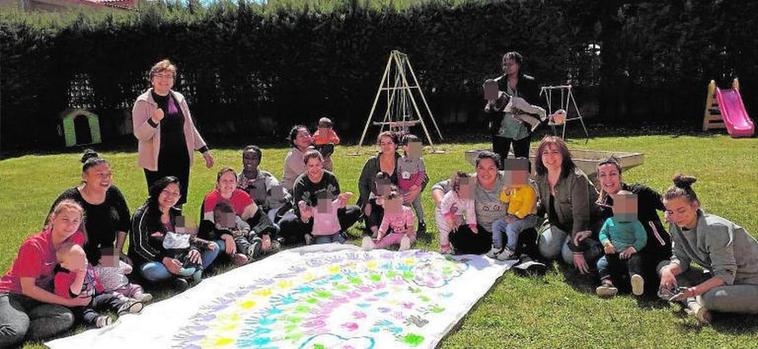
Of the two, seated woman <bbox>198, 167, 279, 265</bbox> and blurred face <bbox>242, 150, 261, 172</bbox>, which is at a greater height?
blurred face <bbox>242, 150, 261, 172</bbox>

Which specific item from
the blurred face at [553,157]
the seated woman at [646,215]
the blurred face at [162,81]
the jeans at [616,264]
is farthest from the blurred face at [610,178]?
the blurred face at [162,81]

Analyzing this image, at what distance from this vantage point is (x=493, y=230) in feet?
19.0

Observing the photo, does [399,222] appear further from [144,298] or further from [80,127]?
[80,127]

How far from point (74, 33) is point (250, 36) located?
4.39m

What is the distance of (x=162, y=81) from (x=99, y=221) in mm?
1531

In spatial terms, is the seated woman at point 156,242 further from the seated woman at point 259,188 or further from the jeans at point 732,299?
the jeans at point 732,299

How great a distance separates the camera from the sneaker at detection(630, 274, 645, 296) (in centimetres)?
453

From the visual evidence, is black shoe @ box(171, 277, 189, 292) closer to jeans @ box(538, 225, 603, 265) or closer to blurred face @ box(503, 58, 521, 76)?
jeans @ box(538, 225, 603, 265)

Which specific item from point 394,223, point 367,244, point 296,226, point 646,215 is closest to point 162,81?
point 296,226

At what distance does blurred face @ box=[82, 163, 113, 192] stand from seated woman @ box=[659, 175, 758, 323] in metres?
4.06

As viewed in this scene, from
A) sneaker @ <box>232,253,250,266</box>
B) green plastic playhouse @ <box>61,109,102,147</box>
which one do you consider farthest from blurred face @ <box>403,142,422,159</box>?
green plastic playhouse @ <box>61,109,102,147</box>

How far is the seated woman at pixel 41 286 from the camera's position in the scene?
419 centimetres

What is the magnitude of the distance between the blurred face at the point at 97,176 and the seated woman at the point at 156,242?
0.38m

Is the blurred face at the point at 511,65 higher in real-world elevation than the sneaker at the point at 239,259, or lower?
higher
